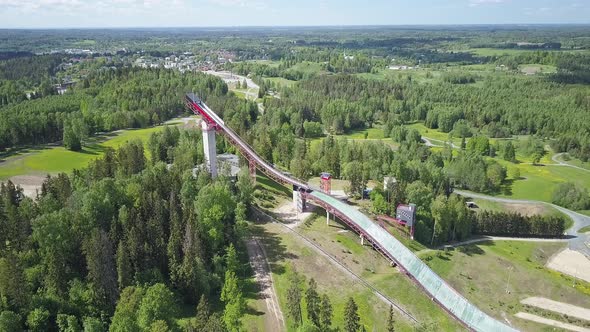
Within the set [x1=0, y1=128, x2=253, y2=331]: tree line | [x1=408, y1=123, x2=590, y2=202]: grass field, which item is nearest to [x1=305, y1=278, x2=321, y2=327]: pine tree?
[x1=0, y1=128, x2=253, y2=331]: tree line

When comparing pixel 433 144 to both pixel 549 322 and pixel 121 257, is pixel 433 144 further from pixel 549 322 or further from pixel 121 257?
pixel 121 257

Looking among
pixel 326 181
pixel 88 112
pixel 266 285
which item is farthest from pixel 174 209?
pixel 88 112

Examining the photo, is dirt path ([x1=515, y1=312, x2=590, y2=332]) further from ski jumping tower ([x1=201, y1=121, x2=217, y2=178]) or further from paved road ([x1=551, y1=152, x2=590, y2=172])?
paved road ([x1=551, y1=152, x2=590, y2=172])

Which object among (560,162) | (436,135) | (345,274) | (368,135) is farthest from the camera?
(436,135)

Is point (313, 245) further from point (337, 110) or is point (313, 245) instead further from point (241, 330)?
point (337, 110)

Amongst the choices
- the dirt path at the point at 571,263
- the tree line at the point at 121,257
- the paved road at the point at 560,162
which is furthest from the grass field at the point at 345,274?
the paved road at the point at 560,162

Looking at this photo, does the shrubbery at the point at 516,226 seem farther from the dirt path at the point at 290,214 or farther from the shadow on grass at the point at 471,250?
the dirt path at the point at 290,214
